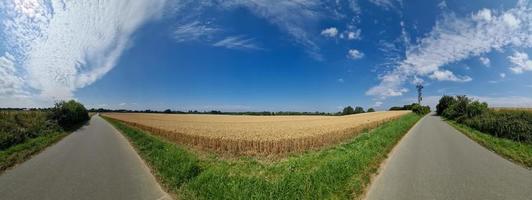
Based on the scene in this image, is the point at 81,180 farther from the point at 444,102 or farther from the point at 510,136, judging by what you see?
the point at 444,102

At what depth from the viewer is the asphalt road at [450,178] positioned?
21.0ft

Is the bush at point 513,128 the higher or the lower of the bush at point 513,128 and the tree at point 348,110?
the lower

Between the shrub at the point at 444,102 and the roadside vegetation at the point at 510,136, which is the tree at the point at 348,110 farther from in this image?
the roadside vegetation at the point at 510,136

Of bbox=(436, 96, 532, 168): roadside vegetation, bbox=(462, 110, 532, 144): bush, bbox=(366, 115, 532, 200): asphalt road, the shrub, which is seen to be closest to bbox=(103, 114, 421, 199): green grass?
bbox=(366, 115, 532, 200): asphalt road

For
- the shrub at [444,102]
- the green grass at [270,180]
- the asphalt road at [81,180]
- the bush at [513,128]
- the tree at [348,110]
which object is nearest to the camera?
the green grass at [270,180]

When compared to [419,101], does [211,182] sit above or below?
below

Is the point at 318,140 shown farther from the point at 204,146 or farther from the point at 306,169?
the point at 306,169

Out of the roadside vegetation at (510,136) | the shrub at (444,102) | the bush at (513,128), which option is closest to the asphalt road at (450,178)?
the roadside vegetation at (510,136)

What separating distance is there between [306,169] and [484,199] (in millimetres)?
4135

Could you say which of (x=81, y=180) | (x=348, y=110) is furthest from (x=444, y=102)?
(x=81, y=180)

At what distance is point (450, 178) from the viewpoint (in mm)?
7867

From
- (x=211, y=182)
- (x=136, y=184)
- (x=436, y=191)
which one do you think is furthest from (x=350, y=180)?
(x=136, y=184)

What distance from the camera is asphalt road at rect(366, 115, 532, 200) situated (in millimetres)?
6387

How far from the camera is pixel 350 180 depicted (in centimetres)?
736
